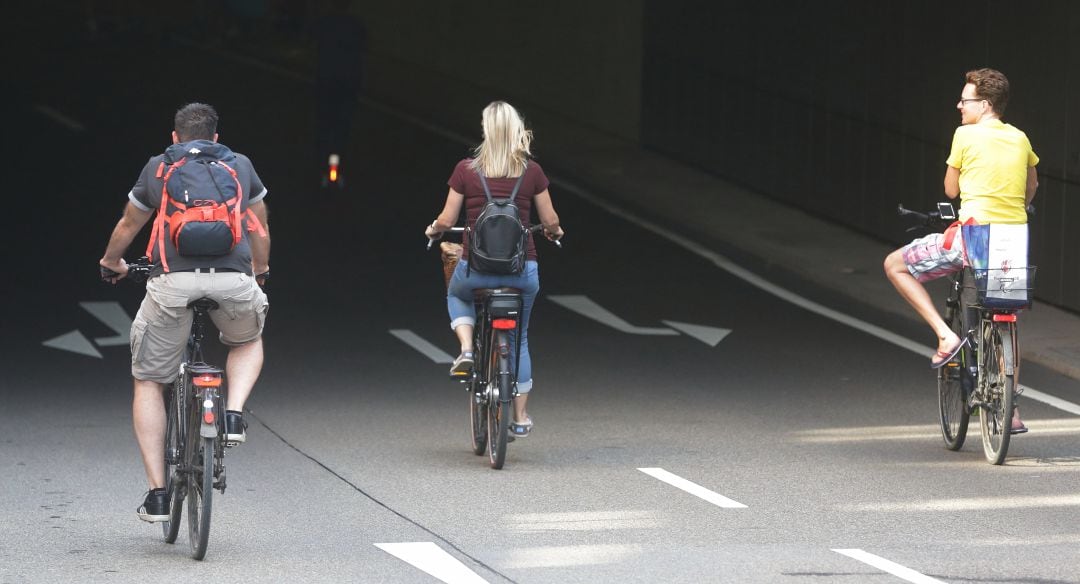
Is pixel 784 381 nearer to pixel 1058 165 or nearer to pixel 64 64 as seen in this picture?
pixel 1058 165

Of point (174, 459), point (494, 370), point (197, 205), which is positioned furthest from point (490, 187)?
point (174, 459)

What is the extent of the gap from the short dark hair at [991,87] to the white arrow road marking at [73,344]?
21.8ft

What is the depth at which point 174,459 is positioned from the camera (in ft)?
27.5

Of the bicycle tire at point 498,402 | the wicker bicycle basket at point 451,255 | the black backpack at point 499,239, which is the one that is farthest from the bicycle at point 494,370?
the wicker bicycle basket at point 451,255

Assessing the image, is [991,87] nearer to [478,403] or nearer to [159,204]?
[478,403]

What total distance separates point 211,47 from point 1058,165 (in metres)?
24.1

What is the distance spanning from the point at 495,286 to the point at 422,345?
406 cm

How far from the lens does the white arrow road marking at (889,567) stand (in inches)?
303

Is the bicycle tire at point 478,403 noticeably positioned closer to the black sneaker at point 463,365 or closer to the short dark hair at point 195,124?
the black sneaker at point 463,365

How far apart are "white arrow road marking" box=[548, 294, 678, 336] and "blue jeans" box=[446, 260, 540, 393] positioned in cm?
453

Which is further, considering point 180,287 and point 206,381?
point 180,287

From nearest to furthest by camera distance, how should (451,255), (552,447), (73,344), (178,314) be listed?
1. (178,314)
2. (451,255)
3. (552,447)
4. (73,344)

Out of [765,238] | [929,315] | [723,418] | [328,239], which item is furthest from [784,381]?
[328,239]

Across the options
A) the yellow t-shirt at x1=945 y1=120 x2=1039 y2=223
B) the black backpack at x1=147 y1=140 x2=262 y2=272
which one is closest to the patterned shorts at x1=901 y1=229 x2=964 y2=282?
the yellow t-shirt at x1=945 y1=120 x2=1039 y2=223
